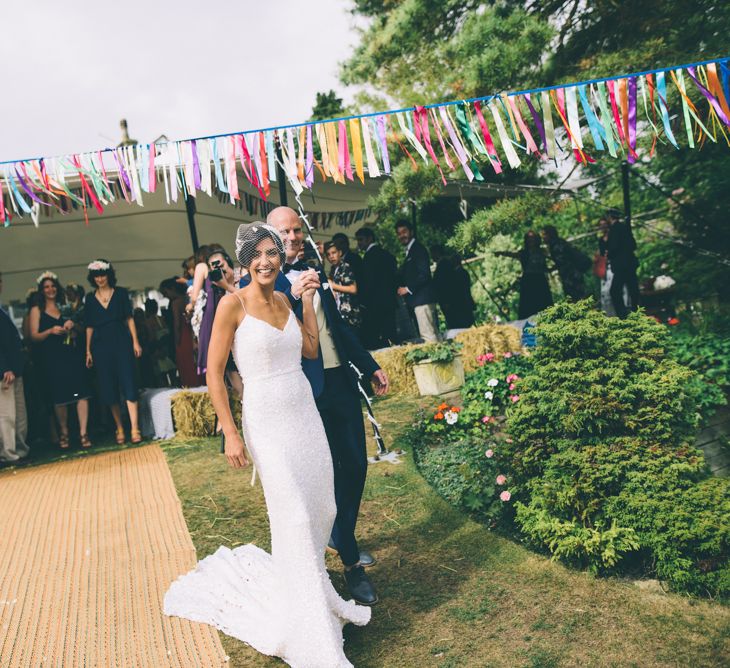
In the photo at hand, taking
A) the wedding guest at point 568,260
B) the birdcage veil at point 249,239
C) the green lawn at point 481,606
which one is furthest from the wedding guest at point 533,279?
the birdcage veil at point 249,239

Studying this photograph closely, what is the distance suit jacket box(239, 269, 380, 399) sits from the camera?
11.2ft

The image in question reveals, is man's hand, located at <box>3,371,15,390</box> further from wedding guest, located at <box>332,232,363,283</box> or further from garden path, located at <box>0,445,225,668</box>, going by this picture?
wedding guest, located at <box>332,232,363,283</box>

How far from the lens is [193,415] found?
752cm

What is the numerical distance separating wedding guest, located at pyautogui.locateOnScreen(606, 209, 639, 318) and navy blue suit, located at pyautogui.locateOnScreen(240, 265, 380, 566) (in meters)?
7.39

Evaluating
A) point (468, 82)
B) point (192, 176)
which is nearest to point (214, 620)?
point (192, 176)

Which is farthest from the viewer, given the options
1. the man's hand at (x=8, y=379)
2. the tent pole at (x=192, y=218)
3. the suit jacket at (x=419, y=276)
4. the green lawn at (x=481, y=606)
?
the tent pole at (x=192, y=218)

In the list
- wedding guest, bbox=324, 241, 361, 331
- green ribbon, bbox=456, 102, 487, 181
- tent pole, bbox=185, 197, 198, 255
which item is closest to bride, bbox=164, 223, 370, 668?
green ribbon, bbox=456, 102, 487, 181

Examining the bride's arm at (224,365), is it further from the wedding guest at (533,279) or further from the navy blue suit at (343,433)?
the wedding guest at (533,279)

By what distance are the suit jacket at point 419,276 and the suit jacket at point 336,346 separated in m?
5.60

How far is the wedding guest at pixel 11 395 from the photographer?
23.2 feet

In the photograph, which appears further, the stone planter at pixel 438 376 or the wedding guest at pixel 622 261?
the wedding guest at pixel 622 261

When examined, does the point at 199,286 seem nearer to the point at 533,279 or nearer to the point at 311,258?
the point at 311,258

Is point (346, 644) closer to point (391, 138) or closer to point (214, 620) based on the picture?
point (214, 620)

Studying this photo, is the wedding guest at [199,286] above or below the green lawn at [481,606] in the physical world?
above
